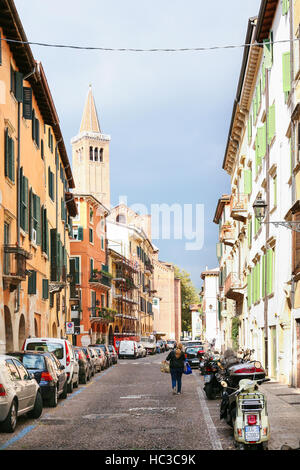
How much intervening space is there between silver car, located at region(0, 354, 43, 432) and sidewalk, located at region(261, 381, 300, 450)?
4450mm

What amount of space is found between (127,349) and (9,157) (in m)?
35.6

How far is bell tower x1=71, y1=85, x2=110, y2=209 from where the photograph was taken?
133 meters

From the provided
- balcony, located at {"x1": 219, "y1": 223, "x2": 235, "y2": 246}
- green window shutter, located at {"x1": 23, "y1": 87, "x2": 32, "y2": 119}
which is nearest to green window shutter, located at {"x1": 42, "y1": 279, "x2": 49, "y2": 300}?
green window shutter, located at {"x1": 23, "y1": 87, "x2": 32, "y2": 119}

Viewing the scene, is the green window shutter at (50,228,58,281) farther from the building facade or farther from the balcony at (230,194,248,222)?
the balcony at (230,194,248,222)

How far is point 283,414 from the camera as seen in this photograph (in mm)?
14977

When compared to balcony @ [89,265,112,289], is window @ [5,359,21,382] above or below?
below

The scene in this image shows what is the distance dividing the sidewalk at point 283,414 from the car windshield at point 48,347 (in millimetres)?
6201

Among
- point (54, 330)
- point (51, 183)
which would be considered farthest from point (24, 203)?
point (54, 330)

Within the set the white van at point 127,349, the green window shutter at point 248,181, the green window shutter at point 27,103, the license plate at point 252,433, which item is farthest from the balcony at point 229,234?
the license plate at point 252,433

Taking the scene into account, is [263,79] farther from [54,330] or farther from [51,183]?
[54,330]

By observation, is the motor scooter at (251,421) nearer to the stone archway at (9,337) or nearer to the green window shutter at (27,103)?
the stone archway at (9,337)
